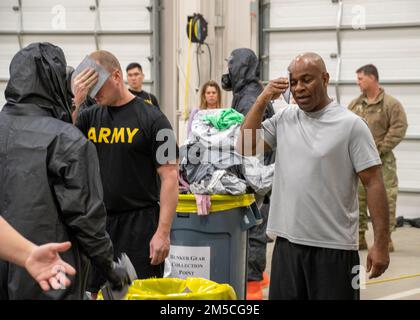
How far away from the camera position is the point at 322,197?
12.6 ft

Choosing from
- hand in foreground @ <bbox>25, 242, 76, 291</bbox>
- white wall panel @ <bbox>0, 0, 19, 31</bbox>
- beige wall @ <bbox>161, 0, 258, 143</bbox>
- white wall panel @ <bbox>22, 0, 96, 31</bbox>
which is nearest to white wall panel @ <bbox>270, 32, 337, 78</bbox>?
beige wall @ <bbox>161, 0, 258, 143</bbox>

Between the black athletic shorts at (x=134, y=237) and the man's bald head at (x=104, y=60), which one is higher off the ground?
the man's bald head at (x=104, y=60)

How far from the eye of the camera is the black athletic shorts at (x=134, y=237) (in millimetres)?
4379

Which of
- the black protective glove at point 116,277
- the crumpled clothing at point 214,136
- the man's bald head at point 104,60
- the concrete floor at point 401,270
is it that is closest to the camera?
the black protective glove at point 116,277

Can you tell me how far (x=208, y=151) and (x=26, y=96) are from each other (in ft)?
9.05

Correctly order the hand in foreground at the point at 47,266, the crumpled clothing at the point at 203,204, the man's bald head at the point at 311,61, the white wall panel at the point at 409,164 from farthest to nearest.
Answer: the white wall panel at the point at 409,164 < the crumpled clothing at the point at 203,204 < the man's bald head at the point at 311,61 < the hand in foreground at the point at 47,266

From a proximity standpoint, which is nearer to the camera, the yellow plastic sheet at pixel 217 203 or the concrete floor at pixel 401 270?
the yellow plastic sheet at pixel 217 203

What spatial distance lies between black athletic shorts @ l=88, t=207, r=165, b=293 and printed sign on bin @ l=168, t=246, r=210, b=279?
122 cm

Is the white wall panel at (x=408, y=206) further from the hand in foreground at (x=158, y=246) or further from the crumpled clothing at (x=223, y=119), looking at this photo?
the hand in foreground at (x=158, y=246)

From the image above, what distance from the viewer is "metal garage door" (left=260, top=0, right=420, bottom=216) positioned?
434 inches

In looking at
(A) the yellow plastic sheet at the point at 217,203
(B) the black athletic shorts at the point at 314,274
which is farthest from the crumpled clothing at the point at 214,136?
(B) the black athletic shorts at the point at 314,274

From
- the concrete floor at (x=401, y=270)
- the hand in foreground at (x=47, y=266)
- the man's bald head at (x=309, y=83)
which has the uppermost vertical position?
the man's bald head at (x=309, y=83)

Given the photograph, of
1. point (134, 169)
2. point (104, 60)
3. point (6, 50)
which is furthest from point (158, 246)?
point (6, 50)

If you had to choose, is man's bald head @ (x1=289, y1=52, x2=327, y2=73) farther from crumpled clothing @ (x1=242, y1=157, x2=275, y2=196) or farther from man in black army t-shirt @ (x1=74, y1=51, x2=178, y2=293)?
crumpled clothing @ (x1=242, y1=157, x2=275, y2=196)
